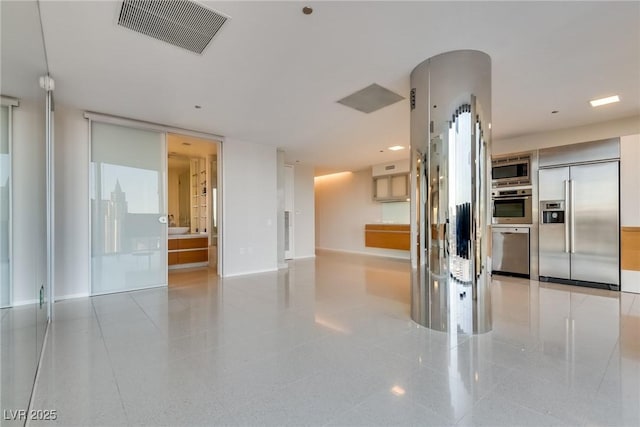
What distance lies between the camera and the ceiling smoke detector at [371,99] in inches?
136

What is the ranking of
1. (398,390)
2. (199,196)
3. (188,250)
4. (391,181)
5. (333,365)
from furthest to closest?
(391,181)
(199,196)
(188,250)
(333,365)
(398,390)

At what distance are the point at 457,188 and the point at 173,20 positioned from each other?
272 centimetres

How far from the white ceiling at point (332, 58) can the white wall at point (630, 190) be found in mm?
520

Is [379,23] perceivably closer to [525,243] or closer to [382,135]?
[382,135]

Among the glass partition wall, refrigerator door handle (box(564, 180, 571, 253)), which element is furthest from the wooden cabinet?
refrigerator door handle (box(564, 180, 571, 253))

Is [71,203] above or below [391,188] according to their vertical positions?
below

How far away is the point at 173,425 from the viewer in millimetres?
1503

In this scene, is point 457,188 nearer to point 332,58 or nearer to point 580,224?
point 332,58

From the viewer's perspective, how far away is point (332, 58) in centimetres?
277

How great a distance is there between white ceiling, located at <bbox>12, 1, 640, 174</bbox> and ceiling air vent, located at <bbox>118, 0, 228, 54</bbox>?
80mm

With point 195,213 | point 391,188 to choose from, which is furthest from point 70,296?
point 391,188

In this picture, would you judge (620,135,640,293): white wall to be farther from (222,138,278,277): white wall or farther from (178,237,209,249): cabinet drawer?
(178,237,209,249): cabinet drawer

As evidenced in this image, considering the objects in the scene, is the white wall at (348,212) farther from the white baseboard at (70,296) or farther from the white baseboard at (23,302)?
the white baseboard at (23,302)

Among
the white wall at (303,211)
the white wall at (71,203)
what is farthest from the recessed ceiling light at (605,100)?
the white wall at (71,203)
